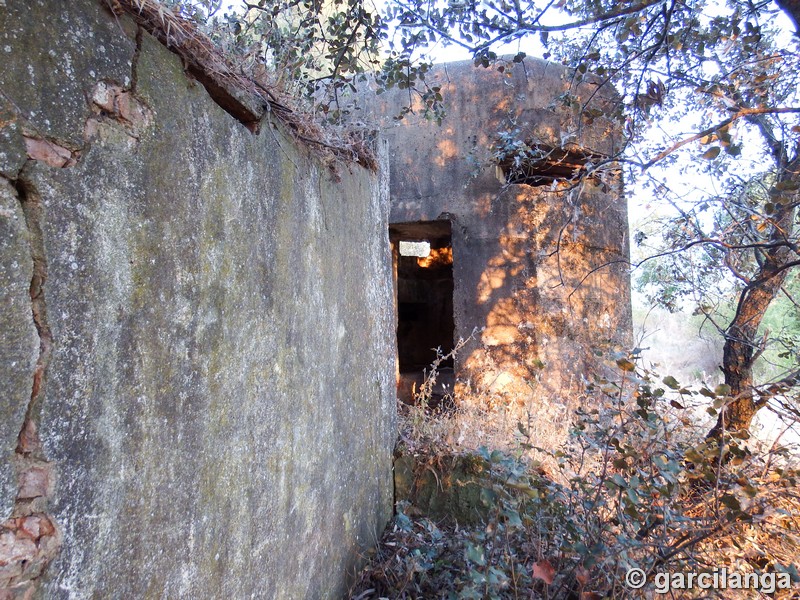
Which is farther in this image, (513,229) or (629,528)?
(513,229)

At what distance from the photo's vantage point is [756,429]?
394 centimetres

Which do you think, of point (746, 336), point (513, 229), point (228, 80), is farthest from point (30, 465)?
point (513, 229)

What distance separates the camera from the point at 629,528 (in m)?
2.33

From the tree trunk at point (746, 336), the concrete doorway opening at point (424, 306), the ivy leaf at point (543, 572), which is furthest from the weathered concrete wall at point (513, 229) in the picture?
the concrete doorway opening at point (424, 306)

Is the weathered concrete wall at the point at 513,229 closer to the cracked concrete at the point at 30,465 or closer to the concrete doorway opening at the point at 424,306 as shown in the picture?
the concrete doorway opening at the point at 424,306

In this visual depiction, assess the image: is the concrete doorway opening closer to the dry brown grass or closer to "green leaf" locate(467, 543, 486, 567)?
the dry brown grass

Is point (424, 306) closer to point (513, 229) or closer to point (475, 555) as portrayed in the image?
point (513, 229)

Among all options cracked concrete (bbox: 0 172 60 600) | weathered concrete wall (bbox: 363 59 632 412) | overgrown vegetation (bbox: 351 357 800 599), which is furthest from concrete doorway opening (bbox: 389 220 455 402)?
cracked concrete (bbox: 0 172 60 600)

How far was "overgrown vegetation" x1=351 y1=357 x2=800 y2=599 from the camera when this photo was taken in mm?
1996

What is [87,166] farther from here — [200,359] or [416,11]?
[416,11]

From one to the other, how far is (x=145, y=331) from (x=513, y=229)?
4.71 meters

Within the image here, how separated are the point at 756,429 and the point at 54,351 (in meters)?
4.49

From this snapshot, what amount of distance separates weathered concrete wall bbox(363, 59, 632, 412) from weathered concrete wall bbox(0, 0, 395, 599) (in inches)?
140

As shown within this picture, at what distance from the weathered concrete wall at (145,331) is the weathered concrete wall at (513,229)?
140 inches
